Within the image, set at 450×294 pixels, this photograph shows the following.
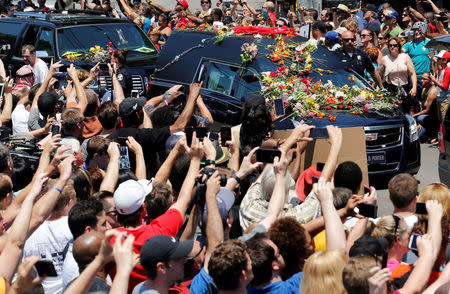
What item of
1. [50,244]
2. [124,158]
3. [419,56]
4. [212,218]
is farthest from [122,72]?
[212,218]

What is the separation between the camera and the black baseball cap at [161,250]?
4516mm

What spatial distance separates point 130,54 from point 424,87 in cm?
601

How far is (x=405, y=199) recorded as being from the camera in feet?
19.1

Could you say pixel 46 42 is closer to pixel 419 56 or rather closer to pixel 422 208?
pixel 419 56

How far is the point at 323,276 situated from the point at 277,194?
4.10 ft

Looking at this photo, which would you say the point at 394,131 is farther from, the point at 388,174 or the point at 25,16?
the point at 25,16

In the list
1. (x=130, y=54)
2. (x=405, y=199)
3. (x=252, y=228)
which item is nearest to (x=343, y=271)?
(x=252, y=228)

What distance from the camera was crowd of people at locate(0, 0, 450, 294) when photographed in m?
4.27

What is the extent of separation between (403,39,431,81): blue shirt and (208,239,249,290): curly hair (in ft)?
35.8

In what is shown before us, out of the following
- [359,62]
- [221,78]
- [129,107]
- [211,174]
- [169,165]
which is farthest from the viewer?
[359,62]

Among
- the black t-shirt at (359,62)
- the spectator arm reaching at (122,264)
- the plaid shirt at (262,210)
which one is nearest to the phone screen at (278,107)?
the plaid shirt at (262,210)

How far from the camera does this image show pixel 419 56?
47.2ft

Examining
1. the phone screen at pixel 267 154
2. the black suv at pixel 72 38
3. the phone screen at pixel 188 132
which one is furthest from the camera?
the black suv at pixel 72 38

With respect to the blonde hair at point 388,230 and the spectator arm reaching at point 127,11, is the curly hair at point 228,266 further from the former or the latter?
the spectator arm reaching at point 127,11
